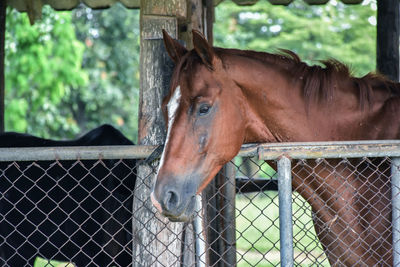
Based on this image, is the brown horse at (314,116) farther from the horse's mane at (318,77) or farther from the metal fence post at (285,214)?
the metal fence post at (285,214)

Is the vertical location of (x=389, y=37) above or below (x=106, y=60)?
above

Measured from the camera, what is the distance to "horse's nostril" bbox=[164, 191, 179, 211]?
82.8 inches

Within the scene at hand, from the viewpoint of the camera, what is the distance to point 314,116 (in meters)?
2.62

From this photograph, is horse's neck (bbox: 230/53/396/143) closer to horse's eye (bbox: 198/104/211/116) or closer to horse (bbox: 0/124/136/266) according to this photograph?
horse's eye (bbox: 198/104/211/116)

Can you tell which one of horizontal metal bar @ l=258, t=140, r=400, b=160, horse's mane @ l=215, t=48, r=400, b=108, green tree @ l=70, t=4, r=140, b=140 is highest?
horse's mane @ l=215, t=48, r=400, b=108

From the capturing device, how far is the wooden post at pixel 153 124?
98.3 inches

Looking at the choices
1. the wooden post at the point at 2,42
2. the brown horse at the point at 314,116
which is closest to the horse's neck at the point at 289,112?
the brown horse at the point at 314,116

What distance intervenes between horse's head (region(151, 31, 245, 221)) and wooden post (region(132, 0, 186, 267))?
0.43 ft

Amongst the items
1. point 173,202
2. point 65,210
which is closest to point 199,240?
point 173,202

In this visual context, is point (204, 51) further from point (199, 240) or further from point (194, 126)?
point (199, 240)

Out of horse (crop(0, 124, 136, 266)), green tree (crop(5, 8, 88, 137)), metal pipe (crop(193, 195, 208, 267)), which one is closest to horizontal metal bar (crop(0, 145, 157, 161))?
metal pipe (crop(193, 195, 208, 267))

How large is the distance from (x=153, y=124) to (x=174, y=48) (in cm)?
41

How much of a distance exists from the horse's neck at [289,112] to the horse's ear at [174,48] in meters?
0.29

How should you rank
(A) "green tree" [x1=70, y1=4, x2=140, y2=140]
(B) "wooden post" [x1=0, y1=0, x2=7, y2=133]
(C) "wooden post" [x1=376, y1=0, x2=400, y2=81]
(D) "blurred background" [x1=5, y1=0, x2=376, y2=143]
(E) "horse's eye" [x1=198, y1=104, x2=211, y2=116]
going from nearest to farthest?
(E) "horse's eye" [x1=198, y1=104, x2=211, y2=116], (C) "wooden post" [x1=376, y1=0, x2=400, y2=81], (B) "wooden post" [x1=0, y1=0, x2=7, y2=133], (D) "blurred background" [x1=5, y1=0, x2=376, y2=143], (A) "green tree" [x1=70, y1=4, x2=140, y2=140]
